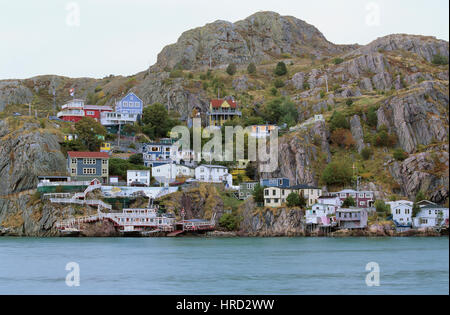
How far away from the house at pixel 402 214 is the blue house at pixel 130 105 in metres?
52.7

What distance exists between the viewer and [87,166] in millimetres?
99062

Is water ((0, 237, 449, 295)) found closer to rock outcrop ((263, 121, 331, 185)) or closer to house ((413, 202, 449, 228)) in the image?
house ((413, 202, 449, 228))

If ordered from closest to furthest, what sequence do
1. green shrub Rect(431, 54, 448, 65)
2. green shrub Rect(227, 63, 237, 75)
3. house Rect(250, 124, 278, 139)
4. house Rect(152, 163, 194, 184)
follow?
house Rect(152, 163, 194, 184)
house Rect(250, 124, 278, 139)
green shrub Rect(431, 54, 448, 65)
green shrub Rect(227, 63, 237, 75)

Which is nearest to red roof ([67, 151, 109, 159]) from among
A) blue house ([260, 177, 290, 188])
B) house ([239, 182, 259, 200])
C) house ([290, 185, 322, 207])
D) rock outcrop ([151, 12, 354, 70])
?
house ([239, 182, 259, 200])

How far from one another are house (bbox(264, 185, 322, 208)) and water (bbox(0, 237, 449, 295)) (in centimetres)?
1007

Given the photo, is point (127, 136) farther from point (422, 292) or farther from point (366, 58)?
point (422, 292)

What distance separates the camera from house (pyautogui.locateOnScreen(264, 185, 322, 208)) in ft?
296

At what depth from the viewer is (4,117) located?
111m

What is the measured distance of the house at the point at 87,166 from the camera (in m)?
98.7

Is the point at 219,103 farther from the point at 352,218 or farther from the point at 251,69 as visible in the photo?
the point at 352,218

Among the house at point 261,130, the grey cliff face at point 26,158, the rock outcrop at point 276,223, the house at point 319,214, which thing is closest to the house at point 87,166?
the grey cliff face at point 26,158

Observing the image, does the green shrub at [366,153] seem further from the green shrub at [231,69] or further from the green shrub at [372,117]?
the green shrub at [231,69]

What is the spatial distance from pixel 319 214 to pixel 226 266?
33.4m

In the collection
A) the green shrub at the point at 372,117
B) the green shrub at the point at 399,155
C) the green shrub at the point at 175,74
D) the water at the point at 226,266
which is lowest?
the water at the point at 226,266
